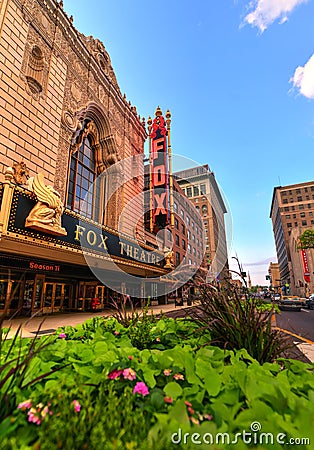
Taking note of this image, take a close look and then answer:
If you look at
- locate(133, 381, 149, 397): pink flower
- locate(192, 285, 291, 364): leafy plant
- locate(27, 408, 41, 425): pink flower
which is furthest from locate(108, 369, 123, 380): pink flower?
locate(192, 285, 291, 364): leafy plant

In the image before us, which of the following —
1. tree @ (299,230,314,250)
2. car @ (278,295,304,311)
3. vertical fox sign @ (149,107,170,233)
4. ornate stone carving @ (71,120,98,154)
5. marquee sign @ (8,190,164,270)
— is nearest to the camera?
marquee sign @ (8,190,164,270)

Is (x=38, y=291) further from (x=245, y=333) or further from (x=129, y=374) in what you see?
(x=129, y=374)

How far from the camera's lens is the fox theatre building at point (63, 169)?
791cm

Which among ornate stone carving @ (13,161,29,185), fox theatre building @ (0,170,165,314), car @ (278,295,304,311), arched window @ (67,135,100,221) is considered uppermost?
arched window @ (67,135,100,221)

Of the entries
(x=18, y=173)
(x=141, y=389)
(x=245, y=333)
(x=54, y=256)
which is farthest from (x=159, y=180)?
(x=141, y=389)

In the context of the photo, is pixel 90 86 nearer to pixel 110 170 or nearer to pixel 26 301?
pixel 110 170

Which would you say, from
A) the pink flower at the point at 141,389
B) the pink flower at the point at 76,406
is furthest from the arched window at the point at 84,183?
the pink flower at the point at 76,406

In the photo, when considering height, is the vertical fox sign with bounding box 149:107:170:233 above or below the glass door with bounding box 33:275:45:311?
above

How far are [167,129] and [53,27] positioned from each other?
11.1m

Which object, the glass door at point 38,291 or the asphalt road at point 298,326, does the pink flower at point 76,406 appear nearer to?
the asphalt road at point 298,326
